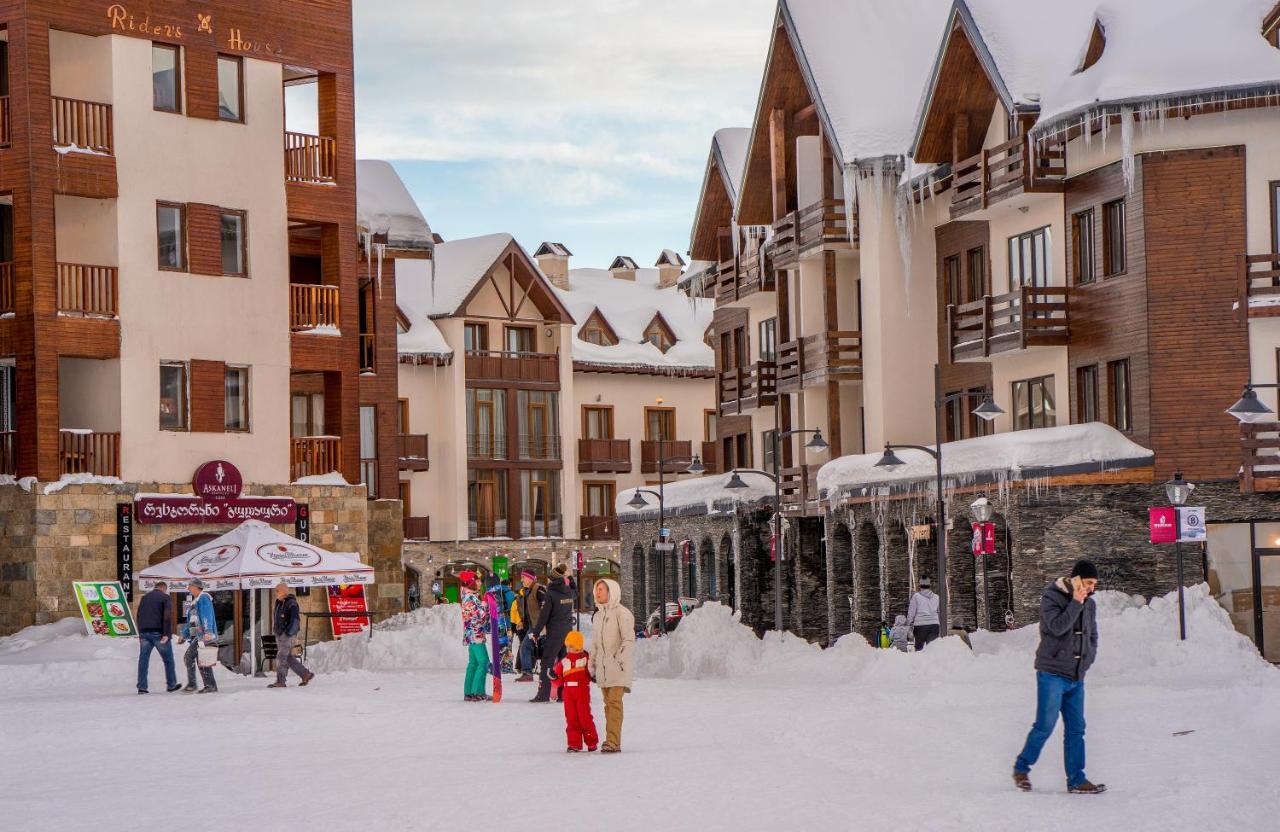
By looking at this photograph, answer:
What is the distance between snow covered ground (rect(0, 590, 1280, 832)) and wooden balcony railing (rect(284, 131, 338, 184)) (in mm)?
12230

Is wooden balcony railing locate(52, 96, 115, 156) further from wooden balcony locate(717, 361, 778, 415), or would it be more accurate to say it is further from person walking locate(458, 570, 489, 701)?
wooden balcony locate(717, 361, 778, 415)

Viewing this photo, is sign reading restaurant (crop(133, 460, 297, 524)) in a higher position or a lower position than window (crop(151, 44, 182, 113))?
lower

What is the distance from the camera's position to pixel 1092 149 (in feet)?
111

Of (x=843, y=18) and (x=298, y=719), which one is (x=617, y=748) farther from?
(x=843, y=18)

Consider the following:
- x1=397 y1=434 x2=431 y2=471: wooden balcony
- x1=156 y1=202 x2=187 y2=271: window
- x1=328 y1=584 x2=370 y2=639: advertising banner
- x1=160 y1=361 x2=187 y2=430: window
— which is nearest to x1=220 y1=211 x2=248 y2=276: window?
x1=156 y1=202 x2=187 y2=271: window

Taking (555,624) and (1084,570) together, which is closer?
(1084,570)

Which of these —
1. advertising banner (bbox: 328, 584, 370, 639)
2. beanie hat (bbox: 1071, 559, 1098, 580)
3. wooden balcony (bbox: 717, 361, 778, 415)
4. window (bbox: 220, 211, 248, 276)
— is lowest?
advertising banner (bbox: 328, 584, 370, 639)

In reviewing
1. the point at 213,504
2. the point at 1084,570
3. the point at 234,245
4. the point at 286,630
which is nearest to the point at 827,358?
the point at 234,245

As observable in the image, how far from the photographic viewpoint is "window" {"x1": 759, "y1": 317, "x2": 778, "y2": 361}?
49.6 m

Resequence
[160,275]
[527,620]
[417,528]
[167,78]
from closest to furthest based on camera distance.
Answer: [527,620] < [160,275] < [167,78] < [417,528]

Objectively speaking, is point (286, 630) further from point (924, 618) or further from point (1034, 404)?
point (1034, 404)

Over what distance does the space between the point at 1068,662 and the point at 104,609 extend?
2340cm

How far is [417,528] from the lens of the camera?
65.1 meters

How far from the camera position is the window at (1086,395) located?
34531mm
